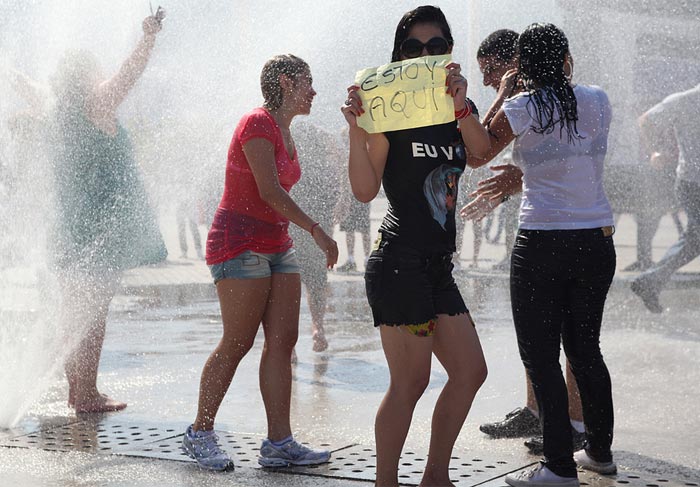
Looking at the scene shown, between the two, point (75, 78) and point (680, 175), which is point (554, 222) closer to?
point (75, 78)

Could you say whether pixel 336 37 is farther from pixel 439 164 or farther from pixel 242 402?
pixel 439 164

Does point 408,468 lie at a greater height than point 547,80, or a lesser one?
lesser

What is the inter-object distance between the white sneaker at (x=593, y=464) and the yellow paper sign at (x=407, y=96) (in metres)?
1.43

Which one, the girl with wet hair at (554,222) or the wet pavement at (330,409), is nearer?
the girl with wet hair at (554,222)

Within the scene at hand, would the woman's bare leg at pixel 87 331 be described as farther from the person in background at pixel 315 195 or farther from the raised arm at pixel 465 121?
the raised arm at pixel 465 121

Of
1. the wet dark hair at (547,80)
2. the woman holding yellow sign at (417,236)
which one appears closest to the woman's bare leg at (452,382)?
the woman holding yellow sign at (417,236)

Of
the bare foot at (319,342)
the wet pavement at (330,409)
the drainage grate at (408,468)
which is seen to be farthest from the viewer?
the bare foot at (319,342)

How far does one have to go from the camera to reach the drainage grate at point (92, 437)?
15.7 feet

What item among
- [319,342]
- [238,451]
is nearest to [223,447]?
[238,451]

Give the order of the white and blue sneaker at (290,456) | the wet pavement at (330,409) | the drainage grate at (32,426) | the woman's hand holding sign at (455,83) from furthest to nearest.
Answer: the drainage grate at (32,426)
the white and blue sneaker at (290,456)
the wet pavement at (330,409)
the woman's hand holding sign at (455,83)

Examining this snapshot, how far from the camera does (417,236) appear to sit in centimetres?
368

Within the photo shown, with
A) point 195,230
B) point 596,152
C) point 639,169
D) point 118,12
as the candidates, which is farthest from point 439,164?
point 195,230

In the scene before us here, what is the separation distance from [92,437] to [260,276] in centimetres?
111

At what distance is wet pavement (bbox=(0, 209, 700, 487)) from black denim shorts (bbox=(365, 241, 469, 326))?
756mm
